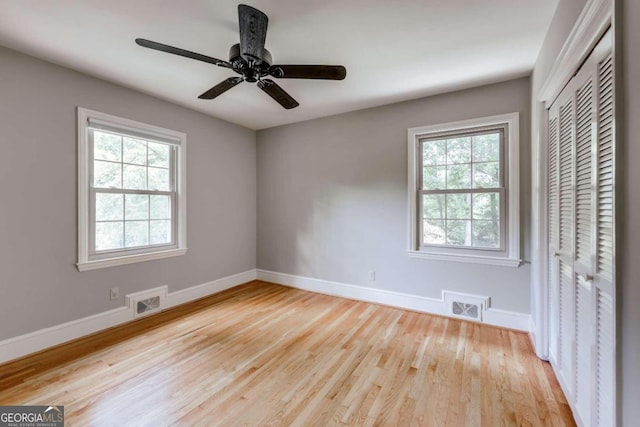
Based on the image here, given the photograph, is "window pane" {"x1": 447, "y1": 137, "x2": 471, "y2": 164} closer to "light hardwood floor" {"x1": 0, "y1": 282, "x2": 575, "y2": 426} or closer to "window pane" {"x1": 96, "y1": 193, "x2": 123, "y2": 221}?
"light hardwood floor" {"x1": 0, "y1": 282, "x2": 575, "y2": 426}

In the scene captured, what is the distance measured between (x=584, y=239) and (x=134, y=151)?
393 centimetres

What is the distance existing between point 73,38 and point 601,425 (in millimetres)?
3971

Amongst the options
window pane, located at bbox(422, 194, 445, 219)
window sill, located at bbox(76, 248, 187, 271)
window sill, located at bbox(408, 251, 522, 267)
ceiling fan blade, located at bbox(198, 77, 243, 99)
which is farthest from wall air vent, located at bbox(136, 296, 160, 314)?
window pane, located at bbox(422, 194, 445, 219)

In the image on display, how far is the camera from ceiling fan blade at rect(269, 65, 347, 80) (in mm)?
1812

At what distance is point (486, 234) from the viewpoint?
2.93 metres

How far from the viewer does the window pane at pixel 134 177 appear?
2973mm

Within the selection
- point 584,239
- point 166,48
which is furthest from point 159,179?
point 584,239

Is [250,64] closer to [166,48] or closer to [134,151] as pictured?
[166,48]

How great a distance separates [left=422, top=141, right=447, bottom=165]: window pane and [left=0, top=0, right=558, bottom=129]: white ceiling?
24.2 inches

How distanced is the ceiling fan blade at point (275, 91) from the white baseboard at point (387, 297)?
247 cm

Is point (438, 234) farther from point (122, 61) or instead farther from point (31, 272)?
point (31, 272)

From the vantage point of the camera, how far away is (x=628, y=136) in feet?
3.08

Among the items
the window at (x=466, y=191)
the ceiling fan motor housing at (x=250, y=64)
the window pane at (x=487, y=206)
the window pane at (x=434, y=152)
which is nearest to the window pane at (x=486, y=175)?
the window at (x=466, y=191)

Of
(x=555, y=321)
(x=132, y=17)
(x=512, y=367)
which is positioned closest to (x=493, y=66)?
(x=555, y=321)
